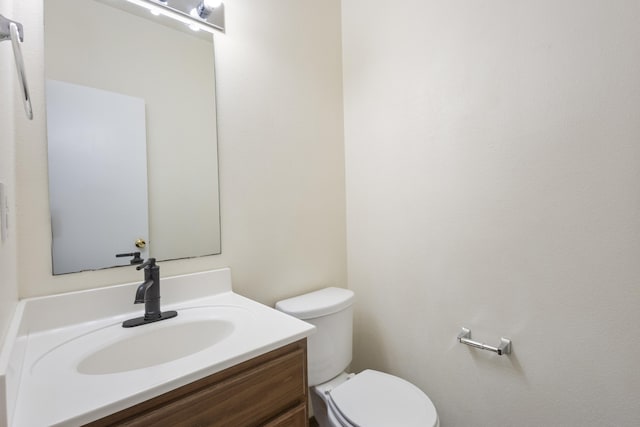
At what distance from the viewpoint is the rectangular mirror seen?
93 cm

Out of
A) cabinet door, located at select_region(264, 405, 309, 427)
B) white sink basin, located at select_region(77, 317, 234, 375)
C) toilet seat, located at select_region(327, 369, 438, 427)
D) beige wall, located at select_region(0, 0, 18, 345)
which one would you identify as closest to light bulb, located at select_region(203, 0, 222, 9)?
beige wall, located at select_region(0, 0, 18, 345)

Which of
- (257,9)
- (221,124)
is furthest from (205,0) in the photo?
(221,124)

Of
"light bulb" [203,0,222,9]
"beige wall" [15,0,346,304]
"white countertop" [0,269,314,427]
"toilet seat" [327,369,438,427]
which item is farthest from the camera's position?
"beige wall" [15,0,346,304]

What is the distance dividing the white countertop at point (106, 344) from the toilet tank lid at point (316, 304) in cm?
25

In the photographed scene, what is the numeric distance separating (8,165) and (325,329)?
1.22m

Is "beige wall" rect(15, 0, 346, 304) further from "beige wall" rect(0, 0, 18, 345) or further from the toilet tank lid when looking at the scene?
"beige wall" rect(0, 0, 18, 345)

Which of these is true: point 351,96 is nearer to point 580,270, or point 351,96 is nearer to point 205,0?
point 205,0

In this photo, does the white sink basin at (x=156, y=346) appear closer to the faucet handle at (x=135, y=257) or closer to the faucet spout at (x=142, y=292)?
the faucet spout at (x=142, y=292)

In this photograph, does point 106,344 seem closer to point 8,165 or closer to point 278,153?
point 8,165

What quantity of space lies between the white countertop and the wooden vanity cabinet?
3 cm

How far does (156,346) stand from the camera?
3.04 ft

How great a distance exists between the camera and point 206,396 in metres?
0.68

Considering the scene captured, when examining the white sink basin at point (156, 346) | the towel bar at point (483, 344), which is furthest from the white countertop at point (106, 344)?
the towel bar at point (483, 344)

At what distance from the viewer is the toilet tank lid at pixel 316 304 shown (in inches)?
50.6
